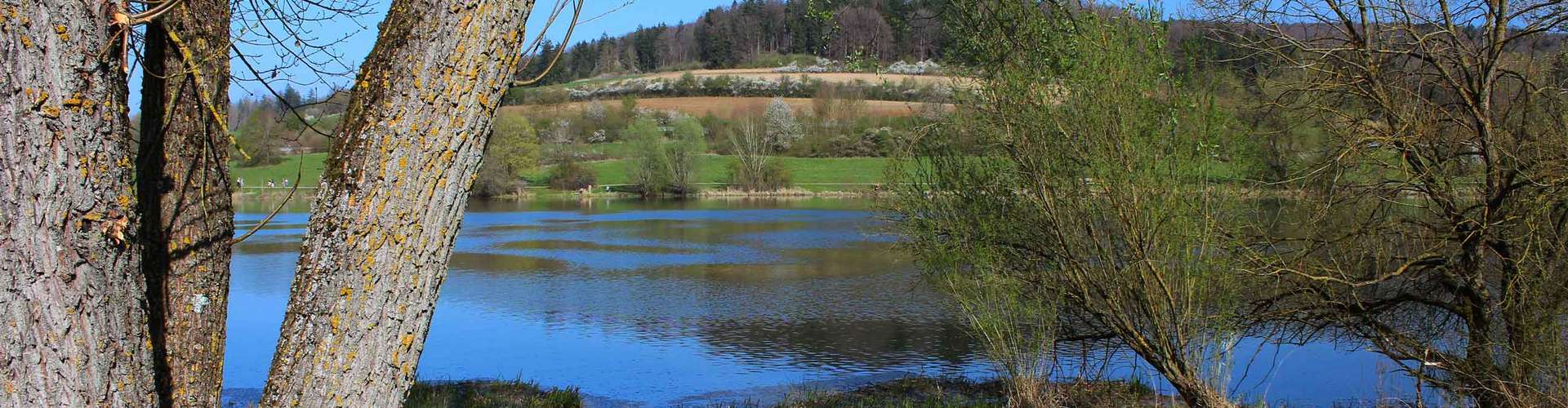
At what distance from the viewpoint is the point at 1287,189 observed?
9.04m

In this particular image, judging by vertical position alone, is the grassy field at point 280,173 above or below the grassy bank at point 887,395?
above

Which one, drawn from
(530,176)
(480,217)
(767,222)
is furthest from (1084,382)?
(530,176)

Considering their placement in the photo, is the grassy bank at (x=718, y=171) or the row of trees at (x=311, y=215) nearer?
the row of trees at (x=311, y=215)

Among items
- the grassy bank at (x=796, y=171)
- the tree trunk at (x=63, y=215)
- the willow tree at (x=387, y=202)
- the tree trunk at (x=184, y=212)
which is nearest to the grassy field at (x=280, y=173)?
the grassy bank at (x=796, y=171)

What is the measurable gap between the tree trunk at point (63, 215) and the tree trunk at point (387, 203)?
0.41m

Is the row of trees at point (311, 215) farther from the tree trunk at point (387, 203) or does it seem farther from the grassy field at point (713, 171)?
the grassy field at point (713, 171)

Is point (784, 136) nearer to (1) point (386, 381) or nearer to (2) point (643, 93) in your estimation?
(2) point (643, 93)

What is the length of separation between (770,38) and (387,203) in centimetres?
4093

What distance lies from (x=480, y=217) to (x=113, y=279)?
4247cm

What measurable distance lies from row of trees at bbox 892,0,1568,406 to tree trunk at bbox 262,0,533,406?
→ 21.1 feet

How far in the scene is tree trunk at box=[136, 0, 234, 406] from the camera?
13.1 feet

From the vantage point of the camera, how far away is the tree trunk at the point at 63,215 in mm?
2391

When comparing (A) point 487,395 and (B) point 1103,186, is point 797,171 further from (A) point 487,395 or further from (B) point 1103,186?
(B) point 1103,186

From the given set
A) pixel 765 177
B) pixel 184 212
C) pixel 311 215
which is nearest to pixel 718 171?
pixel 765 177
